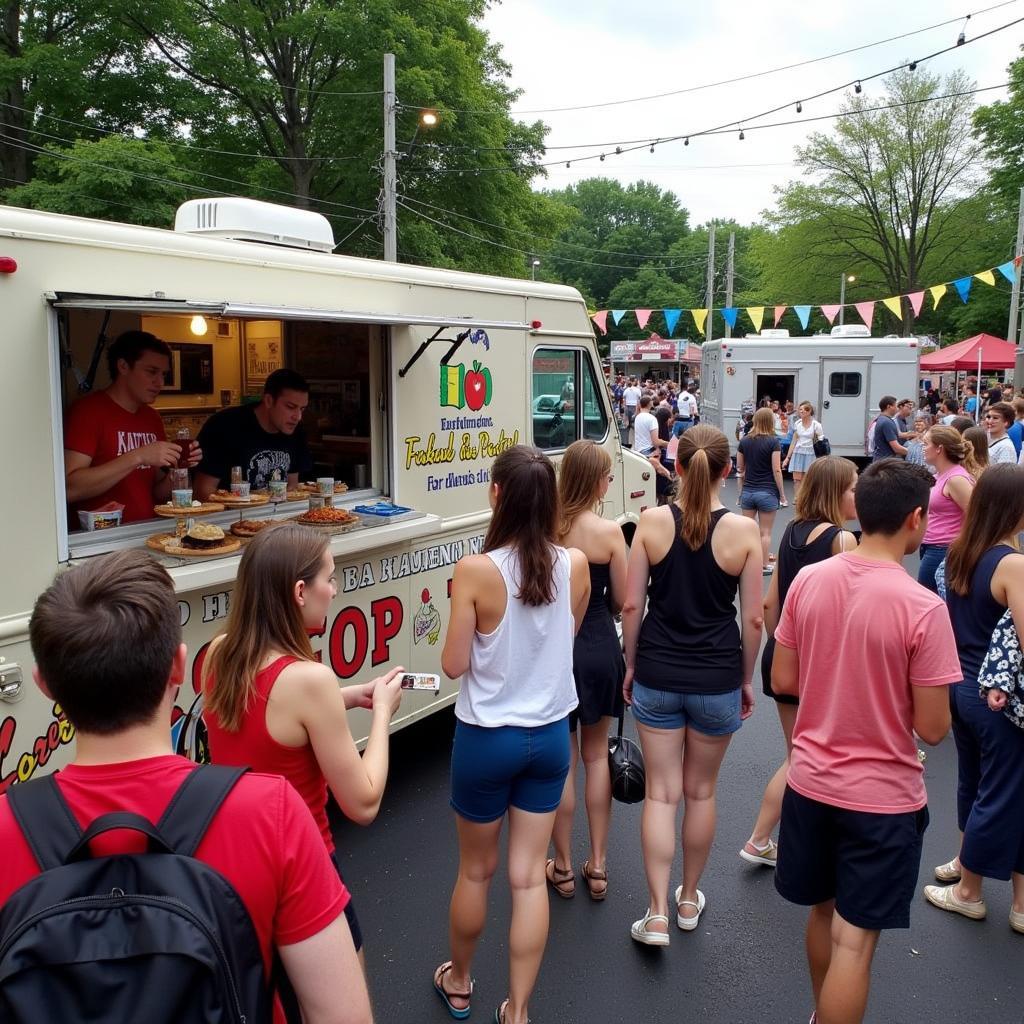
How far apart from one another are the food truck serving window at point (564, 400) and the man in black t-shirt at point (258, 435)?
166 centimetres

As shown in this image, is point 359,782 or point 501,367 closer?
point 359,782

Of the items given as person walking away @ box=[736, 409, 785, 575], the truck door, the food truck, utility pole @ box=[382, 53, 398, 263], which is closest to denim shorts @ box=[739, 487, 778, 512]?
person walking away @ box=[736, 409, 785, 575]

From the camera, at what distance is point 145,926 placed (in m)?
1.15

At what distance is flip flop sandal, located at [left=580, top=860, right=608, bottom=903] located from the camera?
382 cm

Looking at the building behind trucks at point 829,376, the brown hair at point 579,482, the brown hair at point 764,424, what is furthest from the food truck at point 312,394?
the building behind trucks at point 829,376

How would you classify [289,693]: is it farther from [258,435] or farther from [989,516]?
[258,435]

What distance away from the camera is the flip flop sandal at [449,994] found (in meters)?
3.10

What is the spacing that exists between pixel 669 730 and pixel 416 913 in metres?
1.34

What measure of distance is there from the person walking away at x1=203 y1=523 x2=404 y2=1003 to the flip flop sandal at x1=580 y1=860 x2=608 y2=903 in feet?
6.02

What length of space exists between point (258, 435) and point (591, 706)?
2292 mm

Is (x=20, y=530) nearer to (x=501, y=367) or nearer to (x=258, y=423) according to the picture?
(x=258, y=423)

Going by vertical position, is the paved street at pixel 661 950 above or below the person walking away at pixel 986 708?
below

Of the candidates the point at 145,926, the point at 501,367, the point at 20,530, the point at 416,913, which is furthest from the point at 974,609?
the point at 20,530

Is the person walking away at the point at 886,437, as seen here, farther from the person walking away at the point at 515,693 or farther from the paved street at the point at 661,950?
the person walking away at the point at 515,693
